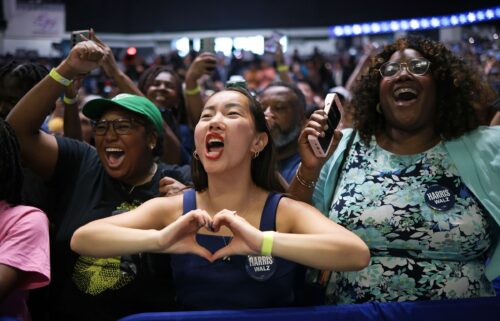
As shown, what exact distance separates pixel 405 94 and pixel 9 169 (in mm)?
1595

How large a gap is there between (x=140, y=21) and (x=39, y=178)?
17335 millimetres

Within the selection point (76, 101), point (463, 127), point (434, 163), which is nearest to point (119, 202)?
point (76, 101)

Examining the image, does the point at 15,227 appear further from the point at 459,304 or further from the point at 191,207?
the point at 459,304

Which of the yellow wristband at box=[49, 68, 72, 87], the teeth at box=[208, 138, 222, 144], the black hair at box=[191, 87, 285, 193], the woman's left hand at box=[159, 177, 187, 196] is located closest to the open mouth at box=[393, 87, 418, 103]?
the black hair at box=[191, 87, 285, 193]

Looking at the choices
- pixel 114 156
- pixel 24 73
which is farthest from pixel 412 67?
pixel 24 73

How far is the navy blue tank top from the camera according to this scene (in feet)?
6.55

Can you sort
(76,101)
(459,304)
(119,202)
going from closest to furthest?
1. (459,304)
2. (119,202)
3. (76,101)

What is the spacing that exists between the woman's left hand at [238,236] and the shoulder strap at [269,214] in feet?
0.68

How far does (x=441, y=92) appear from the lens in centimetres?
262

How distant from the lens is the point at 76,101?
3318mm

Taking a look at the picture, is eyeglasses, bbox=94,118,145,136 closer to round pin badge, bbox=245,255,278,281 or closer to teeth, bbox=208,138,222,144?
teeth, bbox=208,138,222,144

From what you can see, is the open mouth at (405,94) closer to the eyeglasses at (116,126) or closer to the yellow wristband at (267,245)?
the yellow wristband at (267,245)

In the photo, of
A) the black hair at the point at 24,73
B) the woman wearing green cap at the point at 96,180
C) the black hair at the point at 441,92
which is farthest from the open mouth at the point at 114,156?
the black hair at the point at 441,92

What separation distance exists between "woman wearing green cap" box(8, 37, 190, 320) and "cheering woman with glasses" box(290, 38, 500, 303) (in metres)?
0.70
